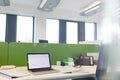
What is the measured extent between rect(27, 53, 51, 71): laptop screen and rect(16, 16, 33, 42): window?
4178mm

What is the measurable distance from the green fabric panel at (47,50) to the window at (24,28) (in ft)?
12.3

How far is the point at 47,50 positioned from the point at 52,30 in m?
4.28

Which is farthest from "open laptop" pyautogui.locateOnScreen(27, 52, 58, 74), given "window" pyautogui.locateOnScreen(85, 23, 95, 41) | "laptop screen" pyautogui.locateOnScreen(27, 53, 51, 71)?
"window" pyautogui.locateOnScreen(85, 23, 95, 41)

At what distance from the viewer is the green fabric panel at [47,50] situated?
85.0 inches

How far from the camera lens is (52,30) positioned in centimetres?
661

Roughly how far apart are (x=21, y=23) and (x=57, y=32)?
1.53 metres

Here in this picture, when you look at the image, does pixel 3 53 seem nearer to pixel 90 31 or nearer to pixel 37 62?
pixel 37 62

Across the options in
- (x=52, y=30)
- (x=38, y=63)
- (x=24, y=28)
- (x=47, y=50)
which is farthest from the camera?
(x=52, y=30)

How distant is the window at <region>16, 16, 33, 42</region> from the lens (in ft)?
19.8

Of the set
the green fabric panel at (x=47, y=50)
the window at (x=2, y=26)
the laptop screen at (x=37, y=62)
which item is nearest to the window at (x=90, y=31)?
the window at (x=2, y=26)

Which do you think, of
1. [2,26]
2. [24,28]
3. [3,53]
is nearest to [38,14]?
[24,28]

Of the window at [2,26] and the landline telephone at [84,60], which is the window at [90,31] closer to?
the window at [2,26]

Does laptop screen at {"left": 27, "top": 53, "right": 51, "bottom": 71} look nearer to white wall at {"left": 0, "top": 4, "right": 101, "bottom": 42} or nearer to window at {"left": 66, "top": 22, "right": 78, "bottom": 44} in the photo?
white wall at {"left": 0, "top": 4, "right": 101, "bottom": 42}

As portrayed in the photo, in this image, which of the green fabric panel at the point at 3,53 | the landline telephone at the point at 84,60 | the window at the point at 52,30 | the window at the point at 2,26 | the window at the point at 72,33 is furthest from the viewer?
the window at the point at 72,33
